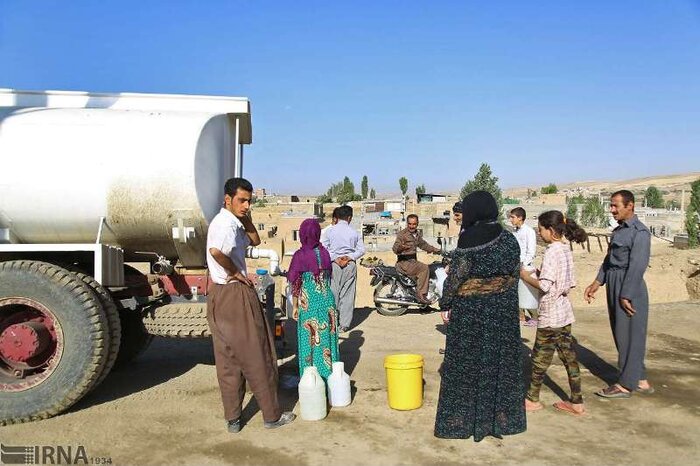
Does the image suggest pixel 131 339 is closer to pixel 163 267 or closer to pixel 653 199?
pixel 163 267

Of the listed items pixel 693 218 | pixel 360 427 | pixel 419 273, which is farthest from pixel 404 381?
pixel 693 218

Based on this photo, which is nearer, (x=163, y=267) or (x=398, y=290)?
(x=163, y=267)

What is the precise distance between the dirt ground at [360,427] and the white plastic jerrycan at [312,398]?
82 millimetres

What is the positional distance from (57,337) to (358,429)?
8.64ft

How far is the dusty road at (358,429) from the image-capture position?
4.19m

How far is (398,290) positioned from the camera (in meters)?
10.5

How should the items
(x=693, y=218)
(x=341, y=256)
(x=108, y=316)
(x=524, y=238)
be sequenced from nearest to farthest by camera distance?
(x=108, y=316)
(x=341, y=256)
(x=524, y=238)
(x=693, y=218)

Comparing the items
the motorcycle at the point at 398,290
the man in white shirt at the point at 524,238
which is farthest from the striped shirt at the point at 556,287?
the motorcycle at the point at 398,290

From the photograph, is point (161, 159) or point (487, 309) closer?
point (487, 309)

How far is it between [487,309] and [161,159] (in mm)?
3037

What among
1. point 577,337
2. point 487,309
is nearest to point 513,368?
point 487,309

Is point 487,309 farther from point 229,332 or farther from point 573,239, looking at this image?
point 229,332

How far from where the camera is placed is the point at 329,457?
4.18 m

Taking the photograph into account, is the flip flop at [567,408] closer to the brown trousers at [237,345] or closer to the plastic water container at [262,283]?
the brown trousers at [237,345]
